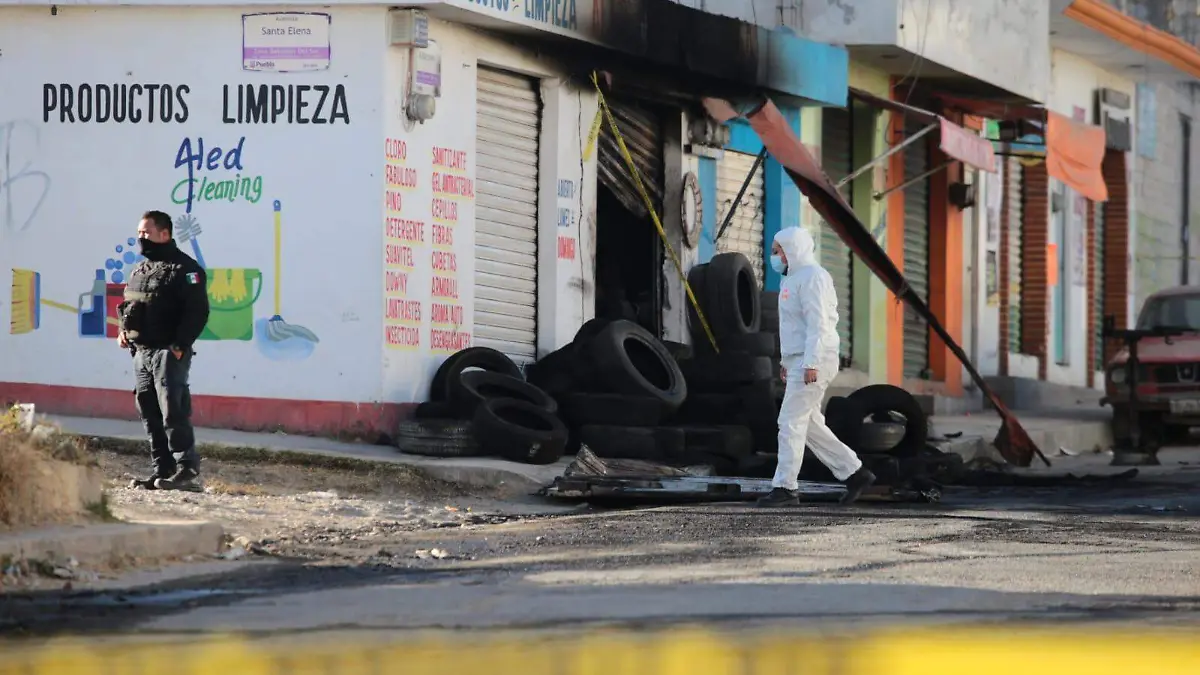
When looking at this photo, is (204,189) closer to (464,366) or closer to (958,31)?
(464,366)

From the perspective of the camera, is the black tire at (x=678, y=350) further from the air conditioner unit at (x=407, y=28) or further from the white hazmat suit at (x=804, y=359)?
the white hazmat suit at (x=804, y=359)

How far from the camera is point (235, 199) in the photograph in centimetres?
1750

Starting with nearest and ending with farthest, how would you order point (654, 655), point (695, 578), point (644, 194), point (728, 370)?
point (654, 655) < point (695, 578) < point (728, 370) < point (644, 194)

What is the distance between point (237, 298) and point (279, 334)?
0.44 metres

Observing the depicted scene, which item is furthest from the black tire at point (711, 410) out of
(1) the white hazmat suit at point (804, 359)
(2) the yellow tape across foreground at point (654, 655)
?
(2) the yellow tape across foreground at point (654, 655)

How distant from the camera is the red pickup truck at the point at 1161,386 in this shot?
2308 centimetres

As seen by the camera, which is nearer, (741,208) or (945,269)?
(741,208)

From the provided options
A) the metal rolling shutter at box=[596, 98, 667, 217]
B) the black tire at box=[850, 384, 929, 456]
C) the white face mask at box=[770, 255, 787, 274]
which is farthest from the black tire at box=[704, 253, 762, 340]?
the white face mask at box=[770, 255, 787, 274]

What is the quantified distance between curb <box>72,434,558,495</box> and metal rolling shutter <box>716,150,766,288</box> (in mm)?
7560

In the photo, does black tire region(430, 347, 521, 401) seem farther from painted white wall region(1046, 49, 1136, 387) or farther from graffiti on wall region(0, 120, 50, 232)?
painted white wall region(1046, 49, 1136, 387)

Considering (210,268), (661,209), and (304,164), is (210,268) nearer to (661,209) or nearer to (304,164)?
(304,164)

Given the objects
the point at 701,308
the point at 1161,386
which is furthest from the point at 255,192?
the point at 1161,386

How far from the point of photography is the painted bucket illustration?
17484 millimetres

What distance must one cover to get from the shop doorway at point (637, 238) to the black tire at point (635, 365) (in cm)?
236
